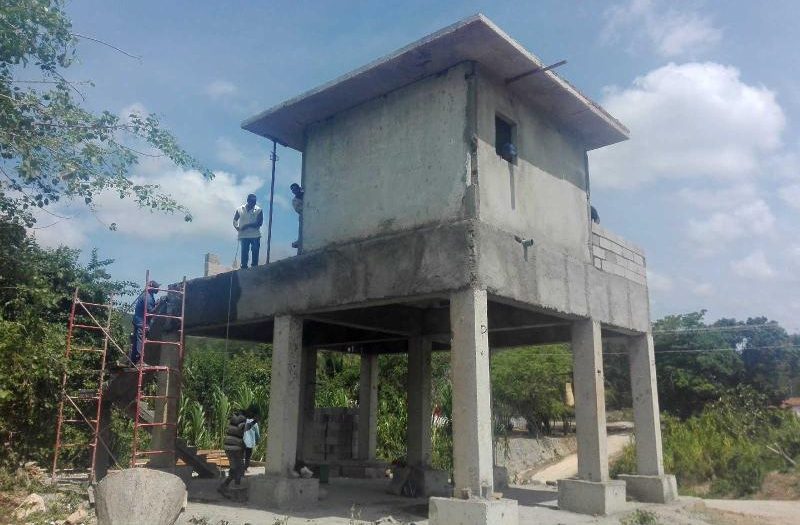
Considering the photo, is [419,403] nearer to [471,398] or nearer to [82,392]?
[471,398]

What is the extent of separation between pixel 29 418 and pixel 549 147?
984 centimetres

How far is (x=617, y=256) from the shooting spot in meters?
12.0

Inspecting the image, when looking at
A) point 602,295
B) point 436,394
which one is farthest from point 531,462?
point 602,295

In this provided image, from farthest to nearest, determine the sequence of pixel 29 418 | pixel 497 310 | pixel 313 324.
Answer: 1. pixel 313 324
2. pixel 497 310
3. pixel 29 418

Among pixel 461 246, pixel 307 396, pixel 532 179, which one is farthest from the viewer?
pixel 307 396

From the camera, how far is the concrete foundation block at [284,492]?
9.58 metres

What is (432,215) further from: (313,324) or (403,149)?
(313,324)

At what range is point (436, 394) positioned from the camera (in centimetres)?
2297

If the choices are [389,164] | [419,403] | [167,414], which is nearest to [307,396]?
[419,403]

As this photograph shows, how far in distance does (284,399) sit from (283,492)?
1378 millimetres

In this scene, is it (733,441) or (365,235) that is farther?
(733,441)

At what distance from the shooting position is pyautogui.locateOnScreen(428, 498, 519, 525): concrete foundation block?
23.9ft

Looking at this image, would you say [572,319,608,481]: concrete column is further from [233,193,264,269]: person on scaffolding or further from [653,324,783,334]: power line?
[653,324,783,334]: power line

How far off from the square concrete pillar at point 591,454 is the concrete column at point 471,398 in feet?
8.84
